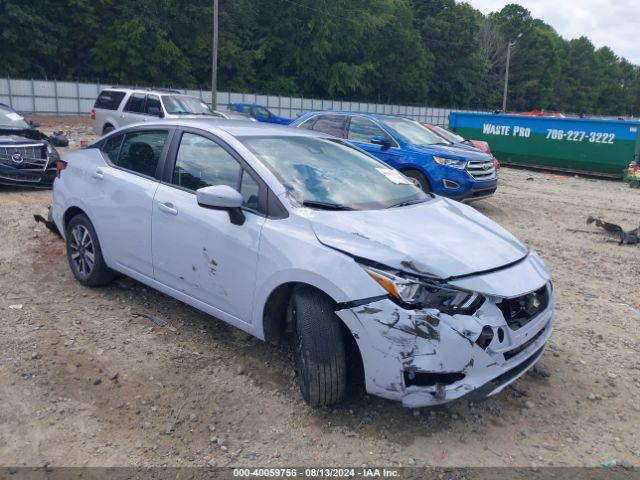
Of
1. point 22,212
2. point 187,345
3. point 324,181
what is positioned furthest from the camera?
point 22,212

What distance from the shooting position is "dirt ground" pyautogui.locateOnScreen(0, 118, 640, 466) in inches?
124

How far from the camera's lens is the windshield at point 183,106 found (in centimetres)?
1559

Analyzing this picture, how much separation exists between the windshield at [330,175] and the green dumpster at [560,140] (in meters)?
14.0

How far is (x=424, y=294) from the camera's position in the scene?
3.12 meters

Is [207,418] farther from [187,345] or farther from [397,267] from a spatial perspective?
[397,267]

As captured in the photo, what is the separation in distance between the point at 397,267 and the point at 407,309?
0.78 feet

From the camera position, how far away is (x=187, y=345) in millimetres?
4309

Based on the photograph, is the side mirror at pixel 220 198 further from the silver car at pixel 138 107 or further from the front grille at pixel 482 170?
the silver car at pixel 138 107

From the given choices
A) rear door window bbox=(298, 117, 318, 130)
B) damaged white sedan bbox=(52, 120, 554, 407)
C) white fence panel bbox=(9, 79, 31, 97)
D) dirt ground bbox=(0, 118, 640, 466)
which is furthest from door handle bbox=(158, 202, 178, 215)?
white fence panel bbox=(9, 79, 31, 97)

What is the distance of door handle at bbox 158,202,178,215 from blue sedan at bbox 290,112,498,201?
5.42m

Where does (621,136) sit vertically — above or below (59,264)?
above

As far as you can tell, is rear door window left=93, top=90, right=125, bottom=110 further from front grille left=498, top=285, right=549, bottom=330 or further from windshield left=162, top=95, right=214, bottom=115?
front grille left=498, top=285, right=549, bottom=330

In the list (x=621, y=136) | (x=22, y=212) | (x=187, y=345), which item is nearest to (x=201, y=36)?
(x=621, y=136)

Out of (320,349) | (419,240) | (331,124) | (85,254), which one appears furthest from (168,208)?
(331,124)
